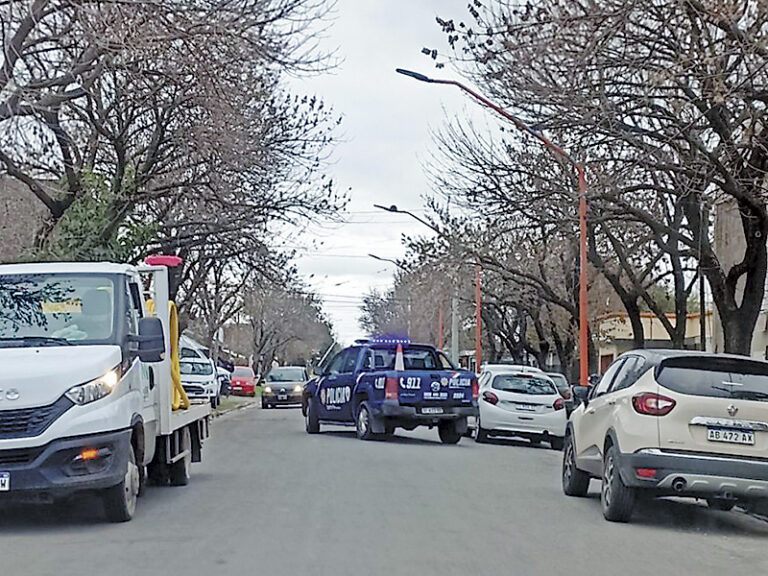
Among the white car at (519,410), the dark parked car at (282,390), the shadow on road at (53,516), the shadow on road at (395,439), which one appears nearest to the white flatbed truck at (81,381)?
the shadow on road at (53,516)

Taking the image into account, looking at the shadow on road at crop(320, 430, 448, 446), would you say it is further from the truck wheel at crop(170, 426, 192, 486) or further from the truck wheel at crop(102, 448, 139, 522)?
the truck wheel at crop(102, 448, 139, 522)

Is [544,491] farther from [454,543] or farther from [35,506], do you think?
[35,506]

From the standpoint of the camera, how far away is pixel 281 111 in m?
26.8

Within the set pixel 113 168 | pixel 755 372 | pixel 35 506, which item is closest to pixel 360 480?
pixel 35 506

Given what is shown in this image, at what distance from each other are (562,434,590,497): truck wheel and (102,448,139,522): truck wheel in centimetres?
519

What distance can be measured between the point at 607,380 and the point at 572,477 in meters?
1.44

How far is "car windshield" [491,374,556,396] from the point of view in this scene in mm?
23516

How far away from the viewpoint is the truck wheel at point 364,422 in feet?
72.4

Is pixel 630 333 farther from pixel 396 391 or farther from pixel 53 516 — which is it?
pixel 53 516

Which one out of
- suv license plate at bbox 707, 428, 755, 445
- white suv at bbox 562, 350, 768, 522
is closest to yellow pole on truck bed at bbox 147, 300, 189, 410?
white suv at bbox 562, 350, 768, 522

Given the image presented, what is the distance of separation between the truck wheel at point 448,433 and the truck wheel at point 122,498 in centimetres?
1152

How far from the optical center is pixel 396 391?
21.2 meters

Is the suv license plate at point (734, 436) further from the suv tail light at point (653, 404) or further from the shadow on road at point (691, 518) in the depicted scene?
the shadow on road at point (691, 518)

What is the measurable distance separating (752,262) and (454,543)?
45.3 ft
